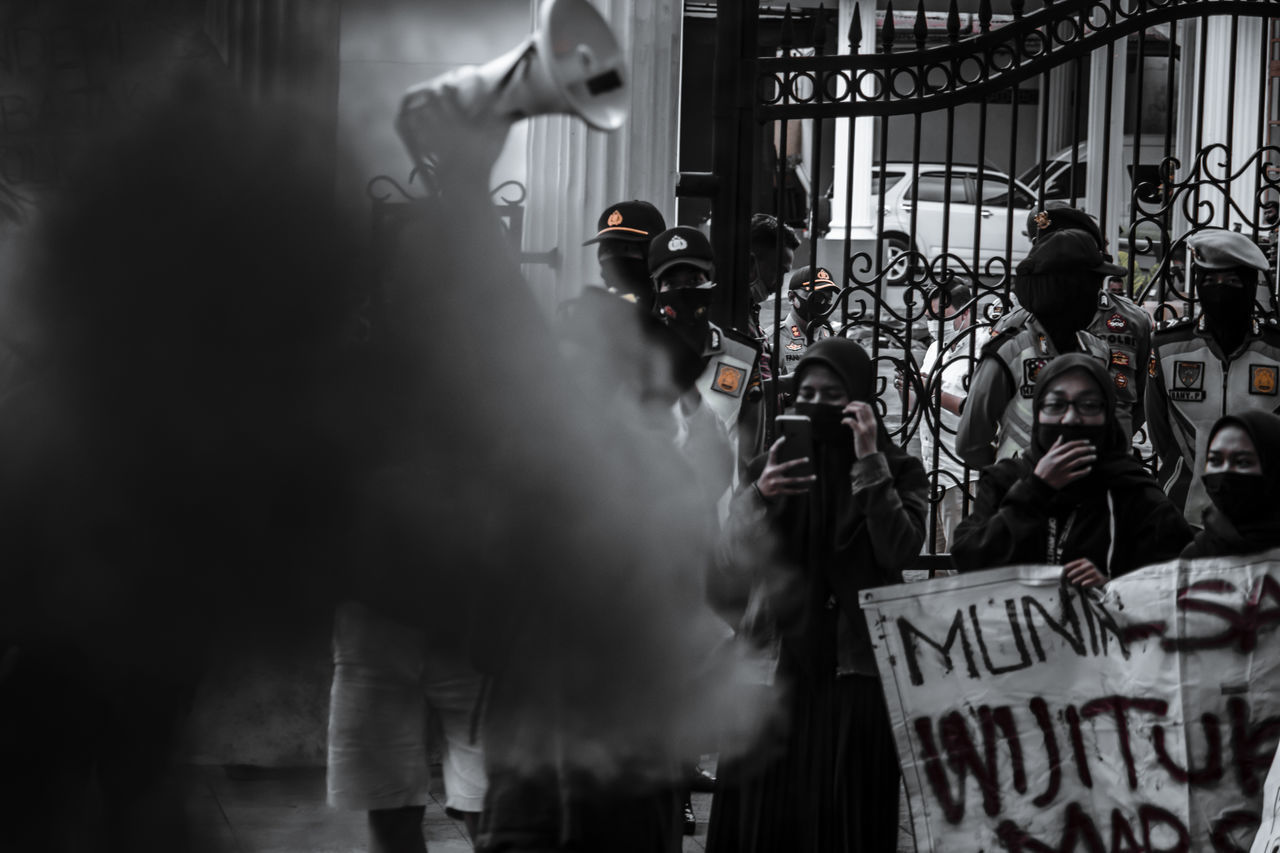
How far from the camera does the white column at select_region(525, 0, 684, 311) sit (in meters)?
2.39

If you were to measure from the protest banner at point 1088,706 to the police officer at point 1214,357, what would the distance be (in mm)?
1381

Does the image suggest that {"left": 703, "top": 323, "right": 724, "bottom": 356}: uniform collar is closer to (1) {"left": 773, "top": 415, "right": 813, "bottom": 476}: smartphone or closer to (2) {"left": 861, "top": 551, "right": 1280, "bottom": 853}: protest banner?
(1) {"left": 773, "top": 415, "right": 813, "bottom": 476}: smartphone

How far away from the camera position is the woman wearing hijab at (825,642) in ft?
14.5

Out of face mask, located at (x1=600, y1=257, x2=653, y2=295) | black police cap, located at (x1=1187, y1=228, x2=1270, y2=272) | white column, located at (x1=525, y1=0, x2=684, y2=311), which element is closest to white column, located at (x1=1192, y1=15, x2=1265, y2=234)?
black police cap, located at (x1=1187, y1=228, x2=1270, y2=272)

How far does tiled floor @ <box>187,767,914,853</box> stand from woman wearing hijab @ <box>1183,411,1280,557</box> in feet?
7.94

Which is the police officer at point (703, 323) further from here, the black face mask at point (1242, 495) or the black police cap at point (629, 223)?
the black face mask at point (1242, 495)

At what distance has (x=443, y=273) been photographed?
82.3 inches

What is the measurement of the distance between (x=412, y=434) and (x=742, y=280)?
374 centimetres

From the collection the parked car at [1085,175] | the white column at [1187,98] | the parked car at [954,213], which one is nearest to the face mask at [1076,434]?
the parked car at [1085,175]

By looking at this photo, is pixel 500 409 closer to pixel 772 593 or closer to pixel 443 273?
pixel 443 273

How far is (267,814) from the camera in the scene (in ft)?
8.33

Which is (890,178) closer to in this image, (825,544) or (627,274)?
(825,544)

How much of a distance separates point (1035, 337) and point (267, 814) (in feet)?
11.1

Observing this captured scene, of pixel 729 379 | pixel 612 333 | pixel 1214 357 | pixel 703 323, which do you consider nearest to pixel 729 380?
pixel 729 379
